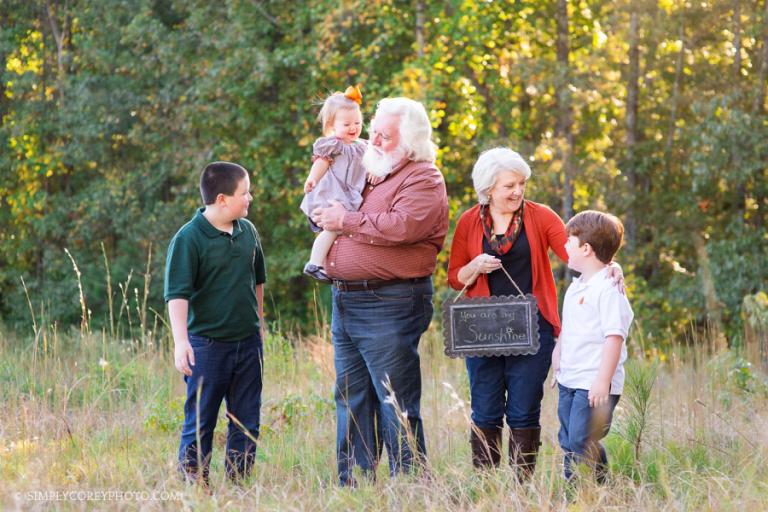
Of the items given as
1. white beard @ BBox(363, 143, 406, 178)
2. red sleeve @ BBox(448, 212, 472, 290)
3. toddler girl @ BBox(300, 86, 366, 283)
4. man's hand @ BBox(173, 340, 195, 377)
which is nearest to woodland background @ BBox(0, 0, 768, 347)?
toddler girl @ BBox(300, 86, 366, 283)

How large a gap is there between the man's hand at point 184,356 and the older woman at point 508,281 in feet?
3.94

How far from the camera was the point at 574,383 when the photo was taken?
399 cm

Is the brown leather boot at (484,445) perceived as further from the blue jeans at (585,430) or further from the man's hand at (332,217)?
the man's hand at (332,217)

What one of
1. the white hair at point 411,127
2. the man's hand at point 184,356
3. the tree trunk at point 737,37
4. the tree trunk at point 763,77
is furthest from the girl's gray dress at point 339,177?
the tree trunk at point 737,37

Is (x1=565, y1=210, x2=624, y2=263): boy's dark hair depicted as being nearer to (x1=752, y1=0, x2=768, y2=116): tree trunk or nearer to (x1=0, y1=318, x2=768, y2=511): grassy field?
(x1=0, y1=318, x2=768, y2=511): grassy field

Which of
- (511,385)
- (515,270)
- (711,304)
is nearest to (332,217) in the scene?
(515,270)

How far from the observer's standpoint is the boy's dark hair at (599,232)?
4023mm

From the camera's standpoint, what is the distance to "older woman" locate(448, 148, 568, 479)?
13.9ft

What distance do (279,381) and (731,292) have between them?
7011 mm

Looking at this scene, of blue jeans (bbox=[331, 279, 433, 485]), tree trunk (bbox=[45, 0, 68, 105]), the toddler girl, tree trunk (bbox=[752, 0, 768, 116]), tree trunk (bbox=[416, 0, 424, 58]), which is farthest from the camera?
tree trunk (bbox=[45, 0, 68, 105])

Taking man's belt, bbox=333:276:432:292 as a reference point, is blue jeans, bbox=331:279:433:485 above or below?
below

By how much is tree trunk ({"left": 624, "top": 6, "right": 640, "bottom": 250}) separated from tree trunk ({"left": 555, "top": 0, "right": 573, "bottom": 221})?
89 cm

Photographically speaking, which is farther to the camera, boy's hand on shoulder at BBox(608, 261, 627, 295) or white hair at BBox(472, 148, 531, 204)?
white hair at BBox(472, 148, 531, 204)

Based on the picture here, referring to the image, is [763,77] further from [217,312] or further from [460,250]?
[217,312]
